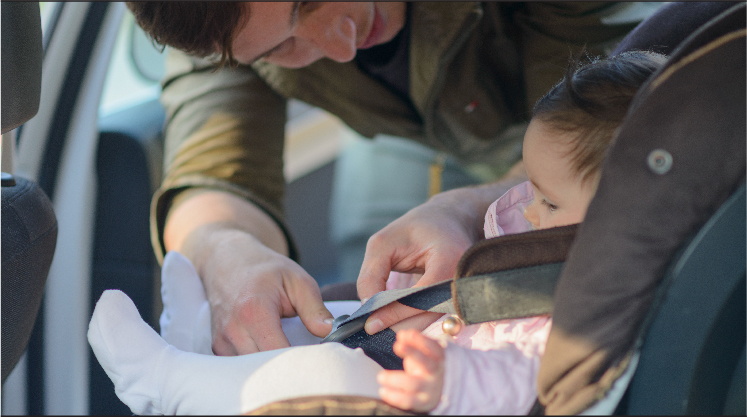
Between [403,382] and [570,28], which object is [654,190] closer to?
[403,382]

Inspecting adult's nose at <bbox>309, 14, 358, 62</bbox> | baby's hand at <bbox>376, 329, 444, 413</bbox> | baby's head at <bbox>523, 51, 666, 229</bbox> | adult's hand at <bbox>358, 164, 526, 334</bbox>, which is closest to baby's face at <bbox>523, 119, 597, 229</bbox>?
baby's head at <bbox>523, 51, 666, 229</bbox>

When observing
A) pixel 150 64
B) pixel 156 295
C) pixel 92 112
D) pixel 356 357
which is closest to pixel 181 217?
pixel 156 295

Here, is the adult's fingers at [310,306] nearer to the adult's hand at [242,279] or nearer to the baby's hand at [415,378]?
the adult's hand at [242,279]

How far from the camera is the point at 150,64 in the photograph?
5.86 ft

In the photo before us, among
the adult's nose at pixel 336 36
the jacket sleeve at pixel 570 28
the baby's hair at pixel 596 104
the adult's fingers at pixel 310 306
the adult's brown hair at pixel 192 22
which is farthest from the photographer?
the jacket sleeve at pixel 570 28

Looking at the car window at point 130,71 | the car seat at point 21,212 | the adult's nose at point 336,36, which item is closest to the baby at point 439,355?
the car seat at point 21,212

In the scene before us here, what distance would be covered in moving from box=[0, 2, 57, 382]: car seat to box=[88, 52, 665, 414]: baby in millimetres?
233

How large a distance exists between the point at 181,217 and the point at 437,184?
3.08 feet

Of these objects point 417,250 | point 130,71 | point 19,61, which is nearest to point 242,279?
point 417,250

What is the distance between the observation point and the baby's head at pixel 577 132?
0.64 metres

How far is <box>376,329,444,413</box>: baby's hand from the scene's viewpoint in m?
0.49

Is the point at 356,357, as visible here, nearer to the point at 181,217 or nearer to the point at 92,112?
the point at 181,217

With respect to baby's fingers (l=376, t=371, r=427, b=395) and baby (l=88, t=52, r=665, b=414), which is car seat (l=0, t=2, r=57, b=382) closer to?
baby (l=88, t=52, r=665, b=414)

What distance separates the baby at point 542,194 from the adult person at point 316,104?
141mm
